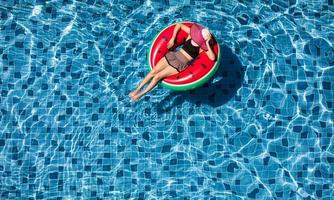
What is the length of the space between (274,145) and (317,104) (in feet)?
2.93

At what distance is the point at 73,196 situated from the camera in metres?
5.74

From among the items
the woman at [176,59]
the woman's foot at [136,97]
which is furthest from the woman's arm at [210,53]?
the woman's foot at [136,97]

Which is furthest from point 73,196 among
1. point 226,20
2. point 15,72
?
point 226,20

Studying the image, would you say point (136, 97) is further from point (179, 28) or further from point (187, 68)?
point (179, 28)

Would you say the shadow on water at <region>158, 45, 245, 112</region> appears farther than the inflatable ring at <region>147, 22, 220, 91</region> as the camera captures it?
Yes

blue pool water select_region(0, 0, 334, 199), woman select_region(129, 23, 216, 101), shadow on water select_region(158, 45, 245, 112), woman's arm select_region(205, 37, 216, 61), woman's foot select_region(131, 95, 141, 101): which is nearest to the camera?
woman's arm select_region(205, 37, 216, 61)

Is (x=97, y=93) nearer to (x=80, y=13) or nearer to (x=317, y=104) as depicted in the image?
(x=80, y=13)

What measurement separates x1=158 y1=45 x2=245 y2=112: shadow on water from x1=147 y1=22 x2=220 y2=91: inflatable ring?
0.59 metres

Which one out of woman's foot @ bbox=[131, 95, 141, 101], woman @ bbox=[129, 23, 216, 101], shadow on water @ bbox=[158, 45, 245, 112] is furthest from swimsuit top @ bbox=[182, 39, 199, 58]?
woman's foot @ bbox=[131, 95, 141, 101]

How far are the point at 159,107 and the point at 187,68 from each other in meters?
0.84

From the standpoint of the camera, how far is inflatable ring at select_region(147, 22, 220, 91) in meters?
5.44

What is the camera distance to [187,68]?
5566 millimetres

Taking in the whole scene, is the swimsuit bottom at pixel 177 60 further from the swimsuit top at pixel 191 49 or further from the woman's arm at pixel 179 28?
the woman's arm at pixel 179 28

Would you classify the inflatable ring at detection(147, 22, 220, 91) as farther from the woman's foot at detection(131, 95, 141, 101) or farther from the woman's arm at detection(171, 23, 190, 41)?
the woman's foot at detection(131, 95, 141, 101)
